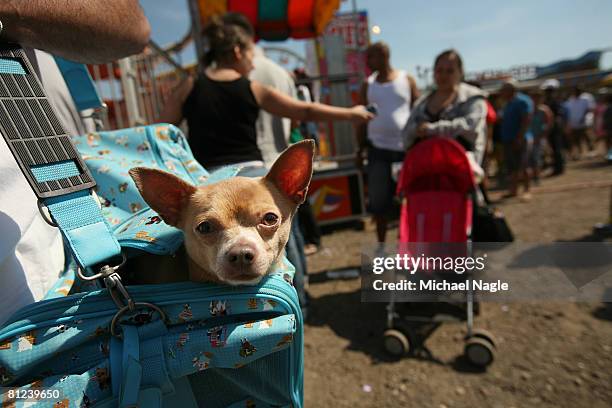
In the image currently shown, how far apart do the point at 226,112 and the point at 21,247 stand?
4.91 feet

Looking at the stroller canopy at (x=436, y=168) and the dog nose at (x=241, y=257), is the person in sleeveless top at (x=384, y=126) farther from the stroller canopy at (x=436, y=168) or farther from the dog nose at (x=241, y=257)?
the dog nose at (x=241, y=257)

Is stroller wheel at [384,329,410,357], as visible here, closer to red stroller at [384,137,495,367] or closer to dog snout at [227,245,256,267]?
red stroller at [384,137,495,367]

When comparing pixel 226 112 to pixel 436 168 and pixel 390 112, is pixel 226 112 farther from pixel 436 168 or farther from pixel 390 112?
pixel 390 112

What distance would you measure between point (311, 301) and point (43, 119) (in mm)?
3371

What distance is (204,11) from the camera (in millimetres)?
6035

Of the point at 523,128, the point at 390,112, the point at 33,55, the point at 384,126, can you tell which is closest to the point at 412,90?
the point at 390,112

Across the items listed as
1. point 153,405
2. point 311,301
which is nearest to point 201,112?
point 153,405

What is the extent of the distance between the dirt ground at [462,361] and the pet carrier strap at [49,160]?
2.13m

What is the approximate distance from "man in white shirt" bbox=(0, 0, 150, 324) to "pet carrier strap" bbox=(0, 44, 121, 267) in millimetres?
88

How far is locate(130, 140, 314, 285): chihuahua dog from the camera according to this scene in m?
1.16

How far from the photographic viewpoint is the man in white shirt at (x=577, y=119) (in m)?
12.2

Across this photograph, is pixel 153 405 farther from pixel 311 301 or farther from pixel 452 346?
pixel 311 301

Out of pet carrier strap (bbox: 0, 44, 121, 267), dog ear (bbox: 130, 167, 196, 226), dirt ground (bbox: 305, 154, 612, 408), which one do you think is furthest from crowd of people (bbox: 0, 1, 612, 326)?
dirt ground (bbox: 305, 154, 612, 408)

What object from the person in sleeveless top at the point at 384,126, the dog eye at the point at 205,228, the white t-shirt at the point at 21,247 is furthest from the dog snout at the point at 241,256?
the person in sleeveless top at the point at 384,126
